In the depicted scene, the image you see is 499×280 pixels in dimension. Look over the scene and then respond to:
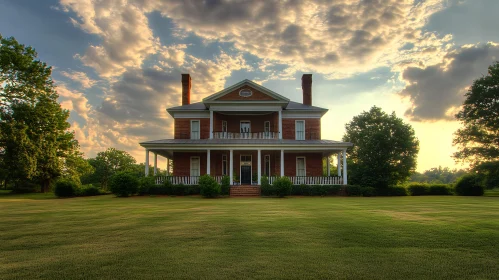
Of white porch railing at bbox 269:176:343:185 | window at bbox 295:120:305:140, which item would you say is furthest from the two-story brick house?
white porch railing at bbox 269:176:343:185

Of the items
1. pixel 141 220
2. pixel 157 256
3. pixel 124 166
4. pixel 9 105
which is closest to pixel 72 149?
pixel 9 105

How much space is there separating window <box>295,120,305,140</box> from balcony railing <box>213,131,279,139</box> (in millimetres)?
2333

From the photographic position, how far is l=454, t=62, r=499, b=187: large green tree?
32500 mm

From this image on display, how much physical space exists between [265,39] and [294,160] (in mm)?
12252

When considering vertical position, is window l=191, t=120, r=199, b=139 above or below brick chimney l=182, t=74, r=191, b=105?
below

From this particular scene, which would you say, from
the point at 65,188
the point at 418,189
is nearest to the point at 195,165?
the point at 65,188

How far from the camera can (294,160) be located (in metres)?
29.6

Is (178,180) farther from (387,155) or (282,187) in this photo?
(387,155)

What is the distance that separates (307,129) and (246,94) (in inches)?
275

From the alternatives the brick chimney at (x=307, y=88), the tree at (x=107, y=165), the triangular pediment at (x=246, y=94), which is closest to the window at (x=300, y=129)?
the brick chimney at (x=307, y=88)

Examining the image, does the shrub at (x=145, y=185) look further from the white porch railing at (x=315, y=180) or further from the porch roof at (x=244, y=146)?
the white porch railing at (x=315, y=180)

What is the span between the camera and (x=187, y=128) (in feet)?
99.7

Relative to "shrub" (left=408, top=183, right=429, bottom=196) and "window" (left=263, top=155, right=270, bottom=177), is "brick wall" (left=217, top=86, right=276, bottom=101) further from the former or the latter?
"shrub" (left=408, top=183, right=429, bottom=196)

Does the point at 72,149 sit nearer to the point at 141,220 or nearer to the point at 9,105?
the point at 9,105
